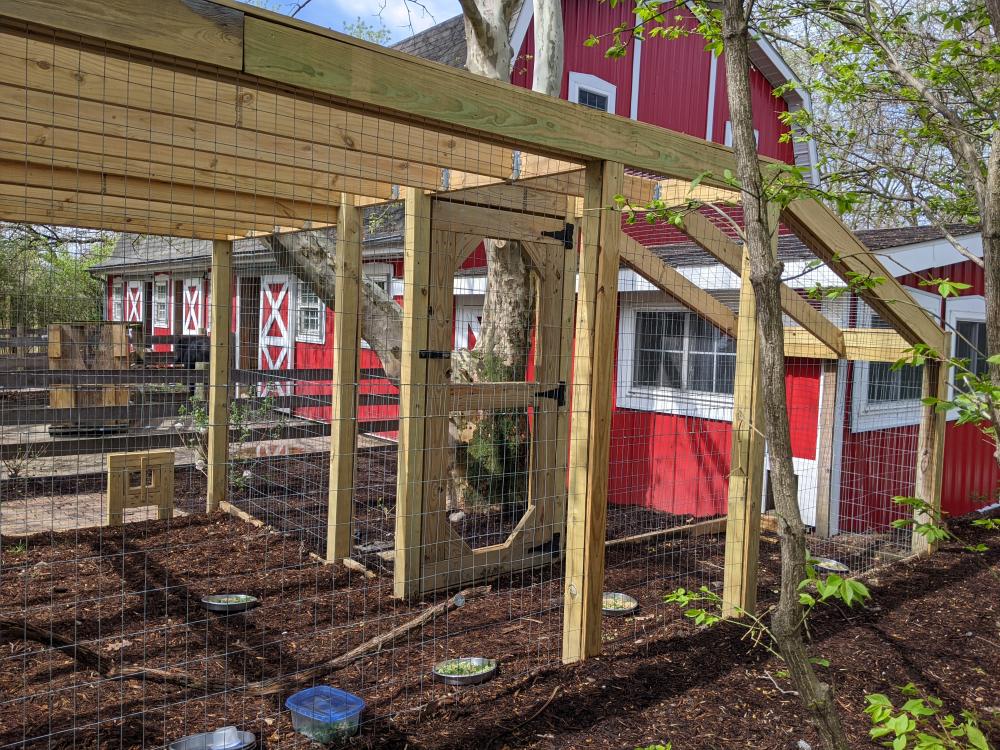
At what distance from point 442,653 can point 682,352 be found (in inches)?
186

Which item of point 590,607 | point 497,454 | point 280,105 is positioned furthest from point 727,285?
point 280,105

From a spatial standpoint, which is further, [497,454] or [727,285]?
[727,285]

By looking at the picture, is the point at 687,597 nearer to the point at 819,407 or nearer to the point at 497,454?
the point at 497,454

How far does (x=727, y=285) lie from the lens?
304 inches

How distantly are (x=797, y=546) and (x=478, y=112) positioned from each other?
2.00 m

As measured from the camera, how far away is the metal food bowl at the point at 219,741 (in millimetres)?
2803

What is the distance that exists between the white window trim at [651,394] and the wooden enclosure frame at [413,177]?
124 cm

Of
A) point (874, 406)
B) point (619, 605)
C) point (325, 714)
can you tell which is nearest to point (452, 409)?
point (619, 605)

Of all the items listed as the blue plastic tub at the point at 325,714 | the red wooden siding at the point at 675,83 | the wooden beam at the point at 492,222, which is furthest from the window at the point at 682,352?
the red wooden siding at the point at 675,83

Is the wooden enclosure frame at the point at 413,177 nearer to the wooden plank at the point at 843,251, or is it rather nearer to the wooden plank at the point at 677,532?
the wooden plank at the point at 843,251

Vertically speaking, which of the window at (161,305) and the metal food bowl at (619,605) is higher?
the window at (161,305)

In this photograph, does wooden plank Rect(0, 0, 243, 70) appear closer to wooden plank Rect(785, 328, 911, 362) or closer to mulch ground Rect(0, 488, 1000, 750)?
mulch ground Rect(0, 488, 1000, 750)

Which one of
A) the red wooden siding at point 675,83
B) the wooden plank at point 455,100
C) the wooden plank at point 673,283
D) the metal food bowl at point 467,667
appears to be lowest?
the metal food bowl at point 467,667

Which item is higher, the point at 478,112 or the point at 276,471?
the point at 478,112
